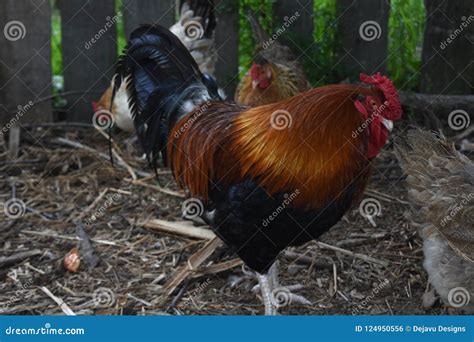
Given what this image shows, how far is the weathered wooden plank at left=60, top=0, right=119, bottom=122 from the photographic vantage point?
595cm

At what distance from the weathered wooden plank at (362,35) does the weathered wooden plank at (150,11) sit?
56.1 inches

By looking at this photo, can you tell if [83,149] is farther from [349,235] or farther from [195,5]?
[349,235]

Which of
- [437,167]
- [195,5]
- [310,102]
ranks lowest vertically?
[437,167]

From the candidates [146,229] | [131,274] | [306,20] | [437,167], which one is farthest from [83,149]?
[437,167]

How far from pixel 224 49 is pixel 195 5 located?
70cm

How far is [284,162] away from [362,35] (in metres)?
2.50

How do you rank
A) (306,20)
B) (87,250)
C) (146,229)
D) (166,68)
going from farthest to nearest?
(306,20) < (146,229) < (87,250) < (166,68)

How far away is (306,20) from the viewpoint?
5.75 meters

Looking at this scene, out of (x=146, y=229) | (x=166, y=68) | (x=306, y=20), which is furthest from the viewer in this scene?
(x=306, y=20)

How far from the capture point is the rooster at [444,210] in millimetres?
3674
